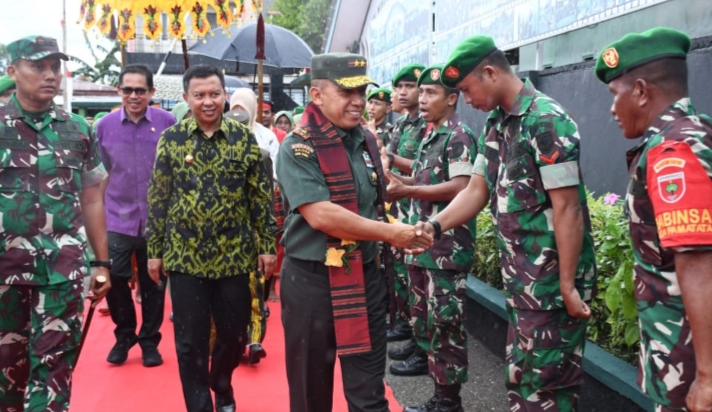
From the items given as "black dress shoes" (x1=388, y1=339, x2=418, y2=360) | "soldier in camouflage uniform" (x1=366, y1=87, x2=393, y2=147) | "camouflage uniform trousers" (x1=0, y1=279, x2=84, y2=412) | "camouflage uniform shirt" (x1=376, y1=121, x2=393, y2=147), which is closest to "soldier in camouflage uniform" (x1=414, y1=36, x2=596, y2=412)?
"camouflage uniform trousers" (x1=0, y1=279, x2=84, y2=412)

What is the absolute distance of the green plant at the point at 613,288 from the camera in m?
4.00

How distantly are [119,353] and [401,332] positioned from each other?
247 cm

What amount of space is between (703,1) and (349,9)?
15869mm

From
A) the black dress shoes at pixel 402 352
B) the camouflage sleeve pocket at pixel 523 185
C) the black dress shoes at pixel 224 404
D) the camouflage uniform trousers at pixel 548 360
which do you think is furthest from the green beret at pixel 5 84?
the camouflage uniform trousers at pixel 548 360

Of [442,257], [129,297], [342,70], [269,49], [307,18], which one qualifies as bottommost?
[129,297]

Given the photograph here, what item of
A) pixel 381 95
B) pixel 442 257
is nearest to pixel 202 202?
pixel 442 257

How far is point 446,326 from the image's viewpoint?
179 inches

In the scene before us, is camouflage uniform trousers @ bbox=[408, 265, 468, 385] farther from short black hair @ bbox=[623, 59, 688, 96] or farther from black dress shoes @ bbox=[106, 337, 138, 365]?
black dress shoes @ bbox=[106, 337, 138, 365]

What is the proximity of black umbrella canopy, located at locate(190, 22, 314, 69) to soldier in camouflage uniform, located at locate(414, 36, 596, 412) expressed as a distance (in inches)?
393

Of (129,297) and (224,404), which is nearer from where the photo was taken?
(224,404)

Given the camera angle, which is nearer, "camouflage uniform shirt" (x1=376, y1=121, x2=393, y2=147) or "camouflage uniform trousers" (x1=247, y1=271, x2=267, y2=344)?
"camouflage uniform trousers" (x1=247, y1=271, x2=267, y2=344)

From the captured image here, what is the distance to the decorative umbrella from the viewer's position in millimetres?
6501

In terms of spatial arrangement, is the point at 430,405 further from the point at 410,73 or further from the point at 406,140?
the point at 410,73

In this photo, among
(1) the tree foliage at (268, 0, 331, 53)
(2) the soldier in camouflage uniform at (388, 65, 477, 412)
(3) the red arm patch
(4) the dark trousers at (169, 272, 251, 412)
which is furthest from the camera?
(1) the tree foliage at (268, 0, 331, 53)
